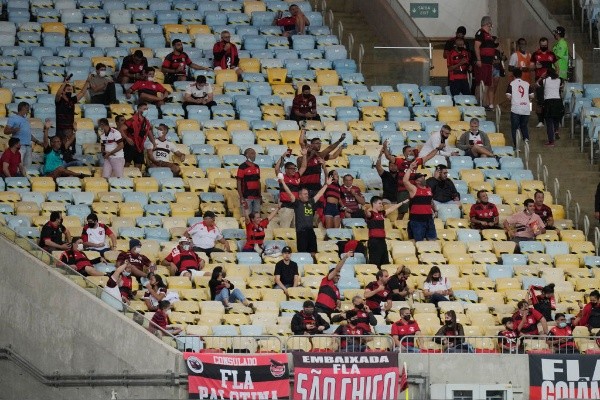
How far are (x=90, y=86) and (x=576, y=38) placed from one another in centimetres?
967

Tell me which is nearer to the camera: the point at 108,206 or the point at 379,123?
the point at 108,206

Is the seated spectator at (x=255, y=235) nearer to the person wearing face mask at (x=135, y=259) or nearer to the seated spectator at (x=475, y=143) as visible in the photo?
the person wearing face mask at (x=135, y=259)

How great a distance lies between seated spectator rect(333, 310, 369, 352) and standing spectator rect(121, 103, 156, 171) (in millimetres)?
5855

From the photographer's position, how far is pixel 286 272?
26.5m

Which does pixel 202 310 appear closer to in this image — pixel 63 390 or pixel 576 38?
pixel 63 390

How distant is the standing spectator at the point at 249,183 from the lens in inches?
1110

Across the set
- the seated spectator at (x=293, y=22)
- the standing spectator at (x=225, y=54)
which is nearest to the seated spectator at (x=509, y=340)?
the standing spectator at (x=225, y=54)

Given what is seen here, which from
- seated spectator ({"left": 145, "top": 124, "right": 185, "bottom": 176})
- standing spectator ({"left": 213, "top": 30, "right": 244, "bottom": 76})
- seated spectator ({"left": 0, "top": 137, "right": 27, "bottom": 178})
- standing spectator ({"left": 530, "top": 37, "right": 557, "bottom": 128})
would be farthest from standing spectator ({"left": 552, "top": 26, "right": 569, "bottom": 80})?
seated spectator ({"left": 0, "top": 137, "right": 27, "bottom": 178})

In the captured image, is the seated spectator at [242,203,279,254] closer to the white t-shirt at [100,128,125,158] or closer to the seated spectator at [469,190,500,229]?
the white t-shirt at [100,128,125,158]

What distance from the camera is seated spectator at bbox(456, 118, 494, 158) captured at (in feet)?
Answer: 100

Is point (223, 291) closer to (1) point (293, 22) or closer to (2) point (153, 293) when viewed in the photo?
(2) point (153, 293)

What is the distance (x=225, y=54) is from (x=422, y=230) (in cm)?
613

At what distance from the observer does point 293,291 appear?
26203 mm

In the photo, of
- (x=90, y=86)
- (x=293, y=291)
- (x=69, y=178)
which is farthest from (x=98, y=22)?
(x=293, y=291)
